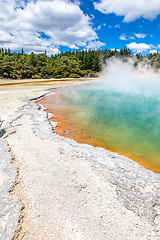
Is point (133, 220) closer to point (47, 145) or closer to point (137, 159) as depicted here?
point (137, 159)

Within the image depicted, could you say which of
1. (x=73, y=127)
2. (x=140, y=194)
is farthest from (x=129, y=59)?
(x=140, y=194)

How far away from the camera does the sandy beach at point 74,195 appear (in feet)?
7.06

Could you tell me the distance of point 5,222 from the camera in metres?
2.21

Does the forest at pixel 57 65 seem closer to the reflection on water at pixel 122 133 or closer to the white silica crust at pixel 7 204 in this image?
the reflection on water at pixel 122 133

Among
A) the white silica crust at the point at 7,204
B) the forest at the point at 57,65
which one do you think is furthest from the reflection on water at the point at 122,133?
the forest at the point at 57,65

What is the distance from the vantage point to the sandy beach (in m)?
2.15

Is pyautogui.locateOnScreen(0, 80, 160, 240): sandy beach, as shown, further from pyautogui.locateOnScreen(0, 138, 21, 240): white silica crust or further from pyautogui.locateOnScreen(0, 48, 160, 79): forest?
pyautogui.locateOnScreen(0, 48, 160, 79): forest

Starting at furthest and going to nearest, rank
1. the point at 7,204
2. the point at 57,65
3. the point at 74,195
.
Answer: the point at 57,65 < the point at 74,195 < the point at 7,204

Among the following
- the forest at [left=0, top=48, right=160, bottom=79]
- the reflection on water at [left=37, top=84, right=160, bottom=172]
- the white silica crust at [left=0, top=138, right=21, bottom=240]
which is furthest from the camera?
the forest at [left=0, top=48, right=160, bottom=79]

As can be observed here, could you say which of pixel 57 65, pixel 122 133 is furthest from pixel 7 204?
pixel 57 65

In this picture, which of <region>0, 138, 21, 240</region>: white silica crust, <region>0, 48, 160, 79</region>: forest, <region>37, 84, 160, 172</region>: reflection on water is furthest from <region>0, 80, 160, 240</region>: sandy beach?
<region>0, 48, 160, 79</region>: forest

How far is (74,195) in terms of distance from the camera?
→ 2.74 meters

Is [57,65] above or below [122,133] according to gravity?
above

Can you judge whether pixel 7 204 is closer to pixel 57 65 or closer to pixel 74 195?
pixel 74 195
